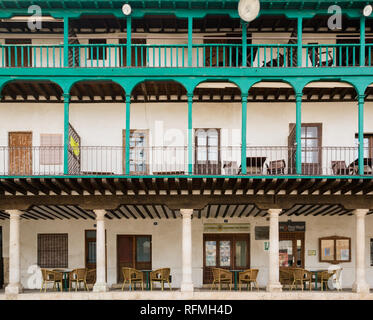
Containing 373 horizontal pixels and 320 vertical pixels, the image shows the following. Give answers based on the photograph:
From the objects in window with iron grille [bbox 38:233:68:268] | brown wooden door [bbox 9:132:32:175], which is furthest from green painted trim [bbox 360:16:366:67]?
window with iron grille [bbox 38:233:68:268]

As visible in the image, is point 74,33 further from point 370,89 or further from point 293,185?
point 370,89

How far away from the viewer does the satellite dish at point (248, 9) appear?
1432cm

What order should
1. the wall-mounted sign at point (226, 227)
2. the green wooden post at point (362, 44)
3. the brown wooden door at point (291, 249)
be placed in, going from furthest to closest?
1. the wall-mounted sign at point (226, 227)
2. the brown wooden door at point (291, 249)
3. the green wooden post at point (362, 44)

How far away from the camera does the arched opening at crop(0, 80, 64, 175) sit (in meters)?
16.5

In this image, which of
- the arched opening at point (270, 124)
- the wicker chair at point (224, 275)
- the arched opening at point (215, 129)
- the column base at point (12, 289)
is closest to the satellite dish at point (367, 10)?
the arched opening at point (270, 124)

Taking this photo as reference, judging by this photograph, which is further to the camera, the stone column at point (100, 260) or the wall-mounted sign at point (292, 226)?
the wall-mounted sign at point (292, 226)

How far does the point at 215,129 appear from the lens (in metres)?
16.9

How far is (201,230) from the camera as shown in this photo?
58.1ft

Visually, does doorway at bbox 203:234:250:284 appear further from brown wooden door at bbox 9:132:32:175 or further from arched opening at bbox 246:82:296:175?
brown wooden door at bbox 9:132:32:175

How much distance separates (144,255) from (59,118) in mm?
5973

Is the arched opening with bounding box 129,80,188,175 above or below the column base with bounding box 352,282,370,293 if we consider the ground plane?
above

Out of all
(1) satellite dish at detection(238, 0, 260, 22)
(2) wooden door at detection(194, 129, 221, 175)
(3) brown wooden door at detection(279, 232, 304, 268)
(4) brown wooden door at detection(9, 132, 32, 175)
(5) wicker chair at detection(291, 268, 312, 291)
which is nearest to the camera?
(1) satellite dish at detection(238, 0, 260, 22)

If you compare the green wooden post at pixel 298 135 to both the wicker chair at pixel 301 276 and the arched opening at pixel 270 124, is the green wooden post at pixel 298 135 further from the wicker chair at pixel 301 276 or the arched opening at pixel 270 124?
the wicker chair at pixel 301 276

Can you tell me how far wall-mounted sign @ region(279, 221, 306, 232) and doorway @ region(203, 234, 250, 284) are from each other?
53.6 inches
